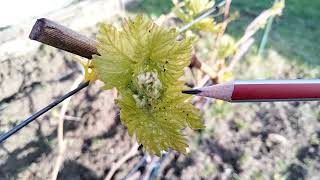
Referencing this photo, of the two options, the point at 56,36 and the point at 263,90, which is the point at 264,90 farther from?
the point at 56,36

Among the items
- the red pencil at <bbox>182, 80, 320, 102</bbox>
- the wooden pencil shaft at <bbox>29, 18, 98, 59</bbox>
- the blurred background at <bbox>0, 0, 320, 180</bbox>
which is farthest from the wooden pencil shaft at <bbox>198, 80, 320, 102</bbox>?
the blurred background at <bbox>0, 0, 320, 180</bbox>

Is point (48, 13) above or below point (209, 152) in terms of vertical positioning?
above

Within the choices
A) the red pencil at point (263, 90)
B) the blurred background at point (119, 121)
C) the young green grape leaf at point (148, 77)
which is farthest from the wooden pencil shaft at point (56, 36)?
the blurred background at point (119, 121)

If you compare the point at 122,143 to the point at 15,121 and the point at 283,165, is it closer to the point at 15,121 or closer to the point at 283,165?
the point at 15,121

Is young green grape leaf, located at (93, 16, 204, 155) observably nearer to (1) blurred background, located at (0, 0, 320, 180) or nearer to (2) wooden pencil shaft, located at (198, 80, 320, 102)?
(2) wooden pencil shaft, located at (198, 80, 320, 102)

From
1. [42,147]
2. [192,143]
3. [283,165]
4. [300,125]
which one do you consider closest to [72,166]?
[42,147]
